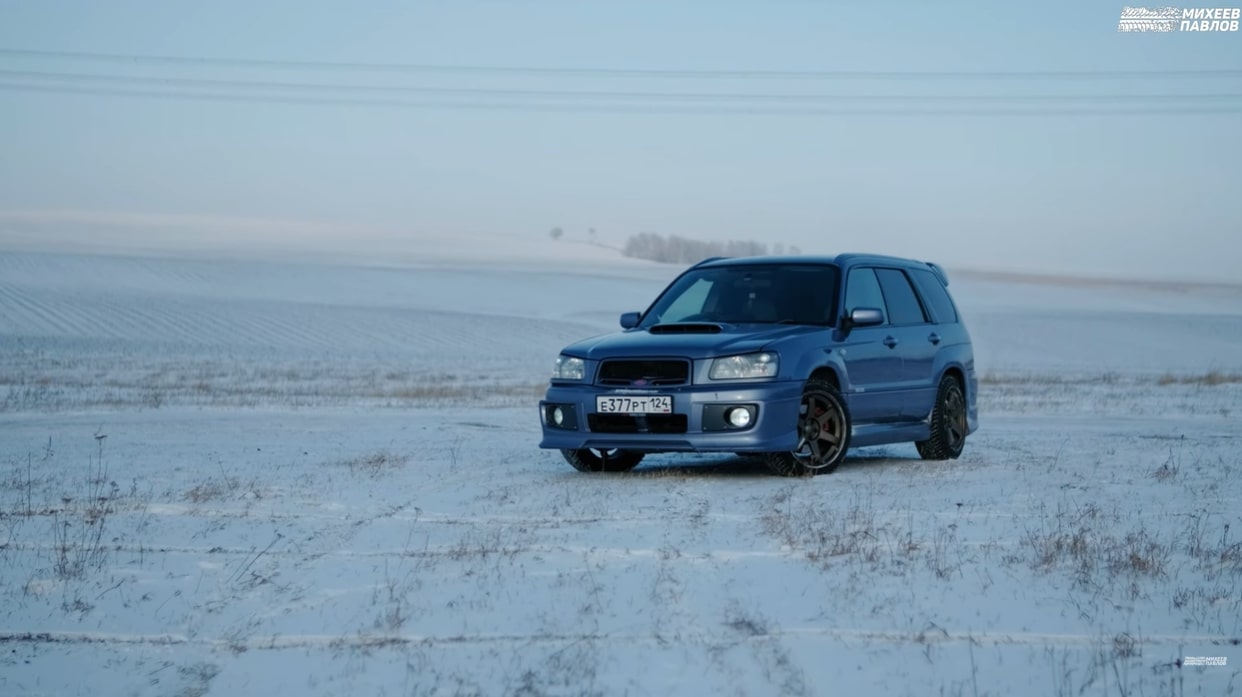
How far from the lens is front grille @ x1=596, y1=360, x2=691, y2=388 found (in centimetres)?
953

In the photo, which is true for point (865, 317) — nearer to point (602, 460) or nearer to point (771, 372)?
point (771, 372)

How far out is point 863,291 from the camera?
11.1m

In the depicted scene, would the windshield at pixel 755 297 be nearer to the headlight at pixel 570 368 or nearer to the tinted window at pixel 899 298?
the tinted window at pixel 899 298

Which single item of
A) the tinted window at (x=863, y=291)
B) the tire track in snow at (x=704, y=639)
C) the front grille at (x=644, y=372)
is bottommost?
the tire track in snow at (x=704, y=639)

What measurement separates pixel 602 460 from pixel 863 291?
7.79 ft

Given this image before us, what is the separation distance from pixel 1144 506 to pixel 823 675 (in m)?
3.78

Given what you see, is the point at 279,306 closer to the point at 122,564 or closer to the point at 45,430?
the point at 45,430

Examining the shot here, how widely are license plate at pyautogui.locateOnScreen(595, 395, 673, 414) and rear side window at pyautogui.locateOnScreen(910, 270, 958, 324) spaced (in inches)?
140

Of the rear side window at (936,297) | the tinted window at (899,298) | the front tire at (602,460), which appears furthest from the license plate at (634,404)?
the rear side window at (936,297)

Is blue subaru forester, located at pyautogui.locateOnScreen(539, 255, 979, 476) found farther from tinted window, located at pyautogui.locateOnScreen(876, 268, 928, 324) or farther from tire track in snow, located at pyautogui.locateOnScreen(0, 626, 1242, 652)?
tire track in snow, located at pyautogui.locateOnScreen(0, 626, 1242, 652)

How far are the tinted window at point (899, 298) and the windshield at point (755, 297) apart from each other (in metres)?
0.84

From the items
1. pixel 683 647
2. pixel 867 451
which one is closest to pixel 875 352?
pixel 867 451

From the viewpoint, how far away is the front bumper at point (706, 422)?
30.8 feet

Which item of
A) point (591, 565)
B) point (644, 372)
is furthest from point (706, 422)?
point (591, 565)
